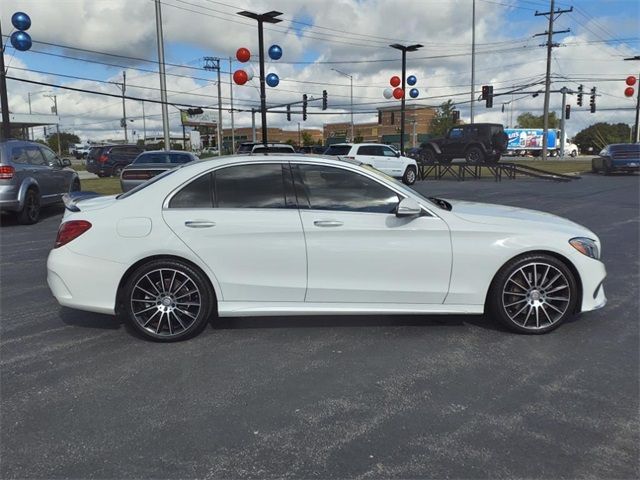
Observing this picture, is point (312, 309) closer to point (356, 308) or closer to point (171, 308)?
point (356, 308)

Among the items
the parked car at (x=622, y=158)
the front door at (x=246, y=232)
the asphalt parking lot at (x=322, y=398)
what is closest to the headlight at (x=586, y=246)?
the asphalt parking lot at (x=322, y=398)

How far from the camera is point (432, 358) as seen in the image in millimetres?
4066

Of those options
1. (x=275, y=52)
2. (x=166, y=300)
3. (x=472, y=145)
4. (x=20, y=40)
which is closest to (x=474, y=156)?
(x=472, y=145)

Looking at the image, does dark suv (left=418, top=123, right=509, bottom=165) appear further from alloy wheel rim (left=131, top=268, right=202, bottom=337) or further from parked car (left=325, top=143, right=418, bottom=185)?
alloy wheel rim (left=131, top=268, right=202, bottom=337)

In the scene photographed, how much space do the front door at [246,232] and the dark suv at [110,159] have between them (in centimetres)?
2750

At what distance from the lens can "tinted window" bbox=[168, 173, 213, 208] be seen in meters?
4.40

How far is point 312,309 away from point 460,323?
4.69ft

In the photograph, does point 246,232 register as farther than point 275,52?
No

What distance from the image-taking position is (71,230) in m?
4.39

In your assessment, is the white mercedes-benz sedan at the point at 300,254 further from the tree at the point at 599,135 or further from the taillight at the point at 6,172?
the tree at the point at 599,135

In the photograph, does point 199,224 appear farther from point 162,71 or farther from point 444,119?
point 444,119

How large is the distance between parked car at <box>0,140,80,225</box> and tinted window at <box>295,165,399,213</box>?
8252 mm

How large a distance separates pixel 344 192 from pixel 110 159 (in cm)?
2829

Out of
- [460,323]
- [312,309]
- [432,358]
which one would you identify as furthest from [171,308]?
[460,323]
